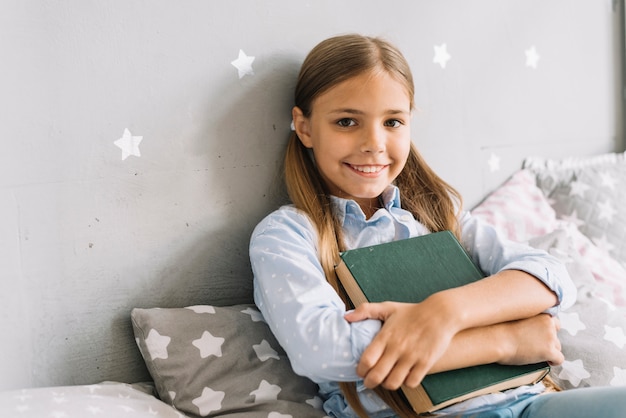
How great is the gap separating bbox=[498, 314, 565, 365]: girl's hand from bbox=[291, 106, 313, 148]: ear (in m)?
0.49

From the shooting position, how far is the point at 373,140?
121cm

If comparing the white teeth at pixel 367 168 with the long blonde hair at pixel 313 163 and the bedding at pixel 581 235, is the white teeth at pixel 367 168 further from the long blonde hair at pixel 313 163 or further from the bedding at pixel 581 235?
the bedding at pixel 581 235

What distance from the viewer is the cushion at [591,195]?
5.53 ft

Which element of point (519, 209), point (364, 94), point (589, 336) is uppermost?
point (364, 94)

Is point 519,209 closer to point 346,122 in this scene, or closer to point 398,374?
point 346,122

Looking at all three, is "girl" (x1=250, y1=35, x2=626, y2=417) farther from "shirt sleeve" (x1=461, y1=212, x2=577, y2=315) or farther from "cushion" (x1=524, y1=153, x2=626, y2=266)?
"cushion" (x1=524, y1=153, x2=626, y2=266)

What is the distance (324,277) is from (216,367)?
0.24 meters

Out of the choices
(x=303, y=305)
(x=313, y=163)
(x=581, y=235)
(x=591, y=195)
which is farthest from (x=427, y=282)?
(x=591, y=195)

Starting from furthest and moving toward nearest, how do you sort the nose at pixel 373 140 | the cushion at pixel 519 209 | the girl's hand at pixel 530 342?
the cushion at pixel 519 209 < the nose at pixel 373 140 < the girl's hand at pixel 530 342

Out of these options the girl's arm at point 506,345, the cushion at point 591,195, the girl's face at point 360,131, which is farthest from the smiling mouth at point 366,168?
the cushion at point 591,195

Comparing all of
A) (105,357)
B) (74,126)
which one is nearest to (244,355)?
(105,357)

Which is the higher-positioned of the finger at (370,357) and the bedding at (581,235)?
the finger at (370,357)

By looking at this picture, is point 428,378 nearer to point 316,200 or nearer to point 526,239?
point 316,200

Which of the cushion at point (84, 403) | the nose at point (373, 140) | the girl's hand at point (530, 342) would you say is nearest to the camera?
the cushion at point (84, 403)
